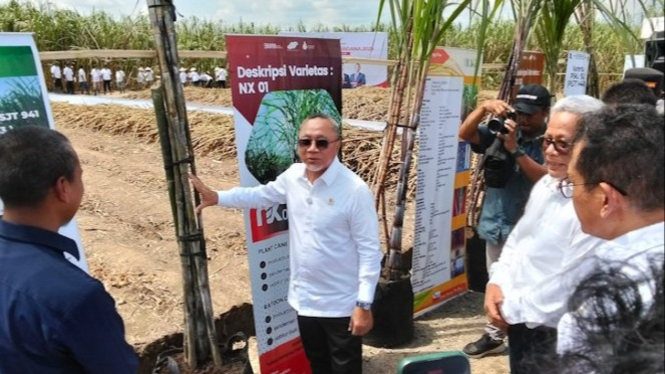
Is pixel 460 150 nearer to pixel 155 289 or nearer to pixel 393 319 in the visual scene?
pixel 393 319

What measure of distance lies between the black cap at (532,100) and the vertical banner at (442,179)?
0.75 meters

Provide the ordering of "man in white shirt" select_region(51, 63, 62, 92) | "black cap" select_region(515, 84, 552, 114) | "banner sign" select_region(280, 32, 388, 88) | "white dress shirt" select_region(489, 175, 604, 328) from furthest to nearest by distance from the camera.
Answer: "man in white shirt" select_region(51, 63, 62, 92)
"banner sign" select_region(280, 32, 388, 88)
"black cap" select_region(515, 84, 552, 114)
"white dress shirt" select_region(489, 175, 604, 328)

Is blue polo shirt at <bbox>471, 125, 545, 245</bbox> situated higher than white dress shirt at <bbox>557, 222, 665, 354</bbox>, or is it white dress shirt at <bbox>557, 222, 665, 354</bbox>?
white dress shirt at <bbox>557, 222, 665, 354</bbox>

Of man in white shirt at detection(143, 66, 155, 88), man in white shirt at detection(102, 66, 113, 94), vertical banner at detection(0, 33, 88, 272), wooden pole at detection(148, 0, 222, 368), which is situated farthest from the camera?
man in white shirt at detection(143, 66, 155, 88)

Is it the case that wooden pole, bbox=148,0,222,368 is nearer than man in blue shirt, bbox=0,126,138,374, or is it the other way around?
man in blue shirt, bbox=0,126,138,374

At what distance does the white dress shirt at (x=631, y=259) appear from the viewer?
751 millimetres

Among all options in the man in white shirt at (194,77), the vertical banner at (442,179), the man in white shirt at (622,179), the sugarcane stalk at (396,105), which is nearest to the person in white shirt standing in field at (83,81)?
the man in white shirt at (194,77)

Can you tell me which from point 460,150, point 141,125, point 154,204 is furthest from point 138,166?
point 460,150

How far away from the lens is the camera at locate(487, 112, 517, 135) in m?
3.00

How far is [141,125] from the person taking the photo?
10227mm

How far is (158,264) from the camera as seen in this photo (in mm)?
4156

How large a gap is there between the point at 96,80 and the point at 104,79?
1.91 feet

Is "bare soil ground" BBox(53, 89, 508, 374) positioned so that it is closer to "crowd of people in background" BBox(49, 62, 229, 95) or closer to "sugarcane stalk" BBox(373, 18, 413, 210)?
"sugarcane stalk" BBox(373, 18, 413, 210)

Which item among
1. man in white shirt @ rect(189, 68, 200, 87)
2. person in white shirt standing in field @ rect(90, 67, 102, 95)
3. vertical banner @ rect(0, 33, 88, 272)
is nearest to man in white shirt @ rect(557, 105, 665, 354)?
vertical banner @ rect(0, 33, 88, 272)
